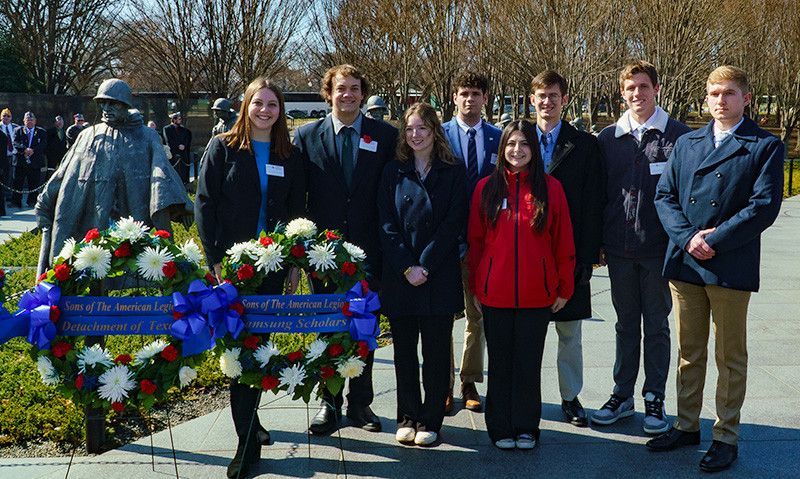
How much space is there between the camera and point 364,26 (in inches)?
1110

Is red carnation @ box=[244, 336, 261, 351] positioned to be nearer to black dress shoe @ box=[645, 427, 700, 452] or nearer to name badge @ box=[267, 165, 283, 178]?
name badge @ box=[267, 165, 283, 178]

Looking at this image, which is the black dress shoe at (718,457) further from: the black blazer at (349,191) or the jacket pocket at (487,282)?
the black blazer at (349,191)

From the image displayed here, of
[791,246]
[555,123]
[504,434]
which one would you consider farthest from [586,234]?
[791,246]

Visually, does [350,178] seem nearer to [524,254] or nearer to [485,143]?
[485,143]

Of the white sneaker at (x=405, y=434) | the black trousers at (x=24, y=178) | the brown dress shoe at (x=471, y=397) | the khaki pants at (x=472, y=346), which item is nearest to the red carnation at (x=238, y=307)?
the white sneaker at (x=405, y=434)

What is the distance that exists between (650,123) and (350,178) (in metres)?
1.88

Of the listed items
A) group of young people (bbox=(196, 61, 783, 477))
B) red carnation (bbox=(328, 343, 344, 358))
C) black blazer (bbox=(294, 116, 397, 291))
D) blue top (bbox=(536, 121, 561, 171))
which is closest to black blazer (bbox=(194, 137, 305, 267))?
group of young people (bbox=(196, 61, 783, 477))

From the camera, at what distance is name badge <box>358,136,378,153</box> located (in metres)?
5.15

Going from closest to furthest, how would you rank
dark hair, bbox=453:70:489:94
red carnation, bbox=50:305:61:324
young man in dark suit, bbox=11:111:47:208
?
red carnation, bbox=50:305:61:324 < dark hair, bbox=453:70:489:94 < young man in dark suit, bbox=11:111:47:208

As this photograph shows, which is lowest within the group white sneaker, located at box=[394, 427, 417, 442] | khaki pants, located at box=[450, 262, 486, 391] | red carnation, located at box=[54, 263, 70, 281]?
white sneaker, located at box=[394, 427, 417, 442]

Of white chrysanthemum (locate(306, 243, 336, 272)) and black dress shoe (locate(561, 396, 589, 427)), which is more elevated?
white chrysanthemum (locate(306, 243, 336, 272))

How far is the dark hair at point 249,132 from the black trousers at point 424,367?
125cm

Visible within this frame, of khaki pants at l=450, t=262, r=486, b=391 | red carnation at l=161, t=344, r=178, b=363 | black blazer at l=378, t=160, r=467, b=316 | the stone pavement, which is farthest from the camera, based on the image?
khaki pants at l=450, t=262, r=486, b=391

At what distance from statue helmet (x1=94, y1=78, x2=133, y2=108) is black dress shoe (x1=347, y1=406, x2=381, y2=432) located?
7.82 ft
